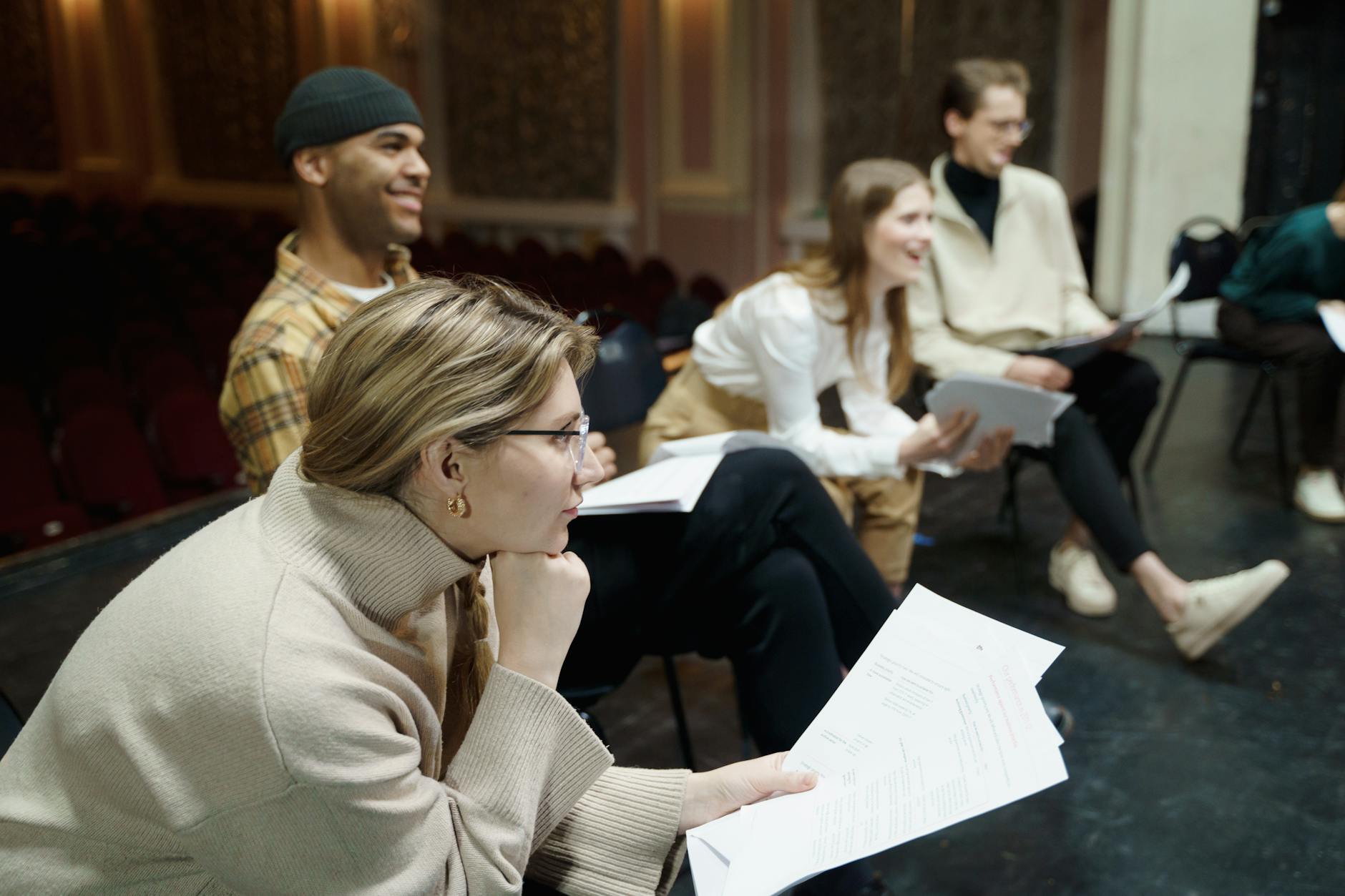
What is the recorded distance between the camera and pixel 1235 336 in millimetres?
3639

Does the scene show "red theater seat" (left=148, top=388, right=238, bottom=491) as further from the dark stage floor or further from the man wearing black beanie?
the man wearing black beanie

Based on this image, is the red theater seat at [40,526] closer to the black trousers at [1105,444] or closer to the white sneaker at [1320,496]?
the black trousers at [1105,444]

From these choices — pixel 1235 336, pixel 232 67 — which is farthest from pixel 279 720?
pixel 232 67

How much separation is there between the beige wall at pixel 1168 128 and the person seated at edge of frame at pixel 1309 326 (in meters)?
2.53

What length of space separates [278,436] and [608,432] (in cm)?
80

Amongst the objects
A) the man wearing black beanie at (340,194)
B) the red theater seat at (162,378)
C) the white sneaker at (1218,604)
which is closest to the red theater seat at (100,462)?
the red theater seat at (162,378)

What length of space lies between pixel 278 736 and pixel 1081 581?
242cm

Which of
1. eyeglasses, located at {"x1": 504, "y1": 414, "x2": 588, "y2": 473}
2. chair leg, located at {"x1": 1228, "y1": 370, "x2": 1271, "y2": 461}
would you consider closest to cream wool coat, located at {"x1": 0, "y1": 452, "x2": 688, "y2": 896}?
eyeglasses, located at {"x1": 504, "y1": 414, "x2": 588, "y2": 473}

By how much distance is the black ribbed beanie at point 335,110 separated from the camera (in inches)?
80.1

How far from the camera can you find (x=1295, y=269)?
353 cm

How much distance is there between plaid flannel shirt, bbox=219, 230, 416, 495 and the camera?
1851 millimetres

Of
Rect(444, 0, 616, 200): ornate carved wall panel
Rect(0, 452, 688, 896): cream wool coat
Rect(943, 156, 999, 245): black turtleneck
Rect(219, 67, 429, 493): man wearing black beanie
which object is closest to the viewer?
Rect(0, 452, 688, 896): cream wool coat

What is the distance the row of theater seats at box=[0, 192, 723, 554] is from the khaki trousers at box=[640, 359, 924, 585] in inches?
9.4

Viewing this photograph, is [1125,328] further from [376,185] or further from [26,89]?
[26,89]
